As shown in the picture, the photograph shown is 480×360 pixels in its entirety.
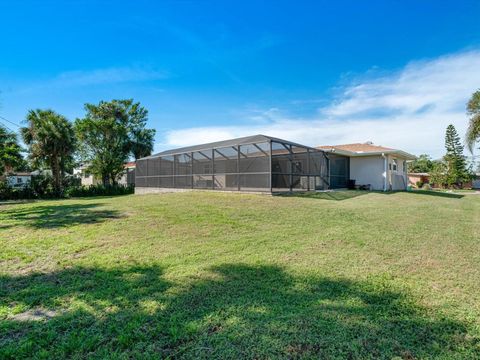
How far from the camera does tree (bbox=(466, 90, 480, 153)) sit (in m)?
17.1

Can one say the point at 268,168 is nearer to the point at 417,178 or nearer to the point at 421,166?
the point at 417,178

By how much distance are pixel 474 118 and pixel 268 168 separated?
16.2 m

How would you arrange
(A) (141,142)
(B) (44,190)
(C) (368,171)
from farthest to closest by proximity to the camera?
1. (A) (141,142)
2. (B) (44,190)
3. (C) (368,171)

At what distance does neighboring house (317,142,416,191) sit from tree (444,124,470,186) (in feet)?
56.3

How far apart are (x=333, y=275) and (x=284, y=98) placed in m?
14.6

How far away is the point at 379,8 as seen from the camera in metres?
9.24

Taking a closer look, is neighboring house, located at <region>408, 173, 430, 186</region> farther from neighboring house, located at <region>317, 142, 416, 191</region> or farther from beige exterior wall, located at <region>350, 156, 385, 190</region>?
beige exterior wall, located at <region>350, 156, 385, 190</region>

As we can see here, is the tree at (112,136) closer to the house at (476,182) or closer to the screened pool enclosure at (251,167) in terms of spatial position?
the screened pool enclosure at (251,167)

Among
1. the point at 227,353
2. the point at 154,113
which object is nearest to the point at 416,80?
the point at 227,353

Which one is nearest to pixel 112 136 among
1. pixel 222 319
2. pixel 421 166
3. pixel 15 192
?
pixel 15 192

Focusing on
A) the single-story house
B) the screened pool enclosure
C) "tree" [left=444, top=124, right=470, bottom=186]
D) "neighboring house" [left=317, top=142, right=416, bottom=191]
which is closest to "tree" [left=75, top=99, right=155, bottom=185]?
the single-story house

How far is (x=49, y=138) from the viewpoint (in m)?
19.0

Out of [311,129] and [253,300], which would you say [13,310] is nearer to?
[253,300]

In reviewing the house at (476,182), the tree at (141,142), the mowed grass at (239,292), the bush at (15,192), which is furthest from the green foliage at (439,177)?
the bush at (15,192)
